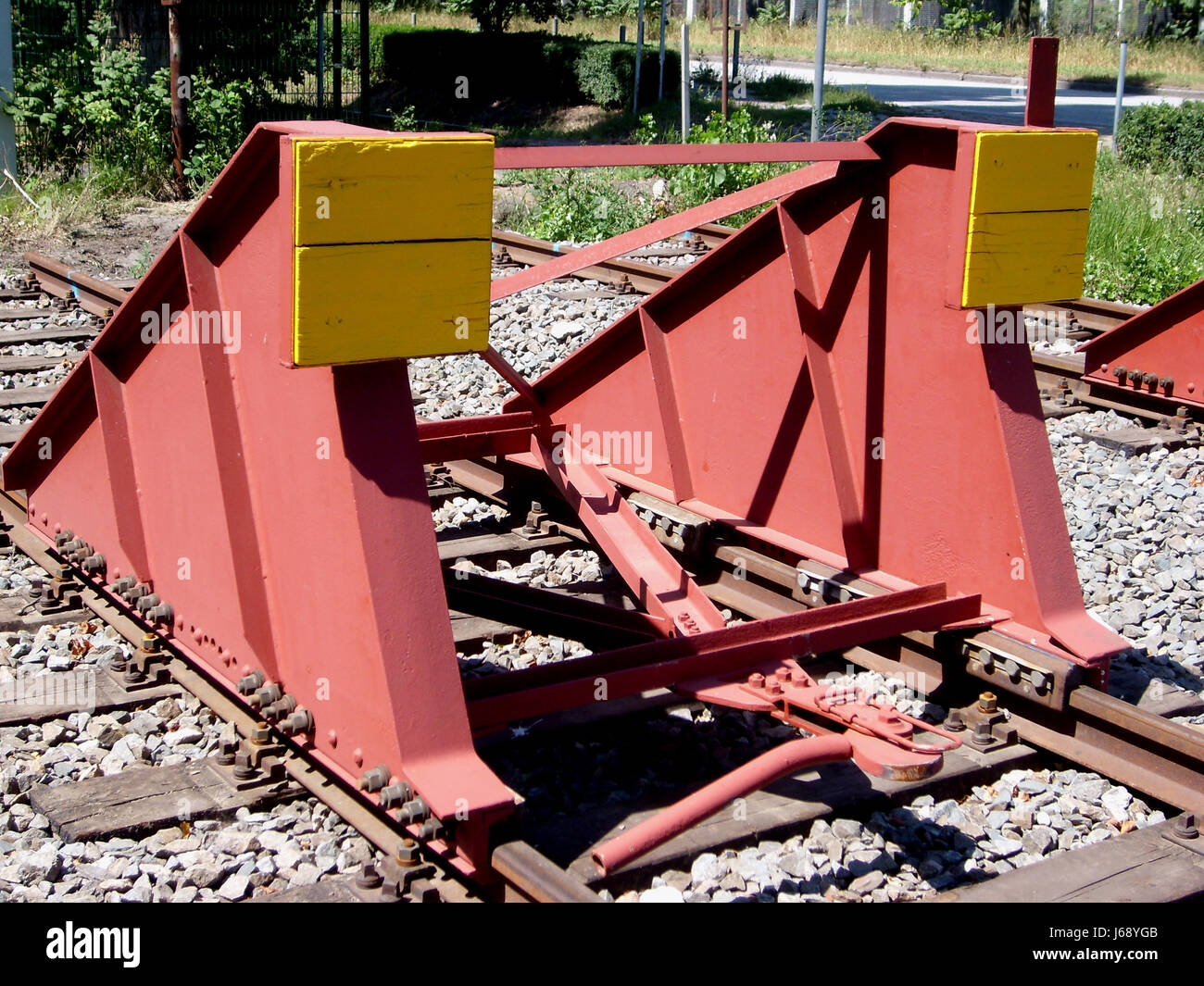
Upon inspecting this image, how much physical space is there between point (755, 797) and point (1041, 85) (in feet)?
7.52

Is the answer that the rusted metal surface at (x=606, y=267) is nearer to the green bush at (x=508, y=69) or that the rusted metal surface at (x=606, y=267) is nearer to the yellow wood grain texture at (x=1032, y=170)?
the yellow wood grain texture at (x=1032, y=170)

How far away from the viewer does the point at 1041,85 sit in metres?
4.12

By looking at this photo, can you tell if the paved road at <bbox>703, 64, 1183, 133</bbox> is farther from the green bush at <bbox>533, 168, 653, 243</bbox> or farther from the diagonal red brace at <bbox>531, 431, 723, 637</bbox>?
the diagonal red brace at <bbox>531, 431, 723, 637</bbox>

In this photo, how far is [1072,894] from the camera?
3123 millimetres

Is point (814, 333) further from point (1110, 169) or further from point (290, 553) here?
point (1110, 169)

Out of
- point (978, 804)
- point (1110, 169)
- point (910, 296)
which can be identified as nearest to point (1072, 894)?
point (978, 804)

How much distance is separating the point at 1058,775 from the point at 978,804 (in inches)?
11.3

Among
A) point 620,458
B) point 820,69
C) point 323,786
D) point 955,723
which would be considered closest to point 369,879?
point 323,786

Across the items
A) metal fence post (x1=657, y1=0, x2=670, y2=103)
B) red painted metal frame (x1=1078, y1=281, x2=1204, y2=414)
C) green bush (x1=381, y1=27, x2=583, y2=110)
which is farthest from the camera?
green bush (x1=381, y1=27, x2=583, y2=110)

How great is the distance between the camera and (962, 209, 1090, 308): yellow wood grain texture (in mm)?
3930

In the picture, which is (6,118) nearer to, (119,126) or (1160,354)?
(119,126)

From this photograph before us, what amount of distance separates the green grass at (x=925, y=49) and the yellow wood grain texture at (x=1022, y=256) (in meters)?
34.7

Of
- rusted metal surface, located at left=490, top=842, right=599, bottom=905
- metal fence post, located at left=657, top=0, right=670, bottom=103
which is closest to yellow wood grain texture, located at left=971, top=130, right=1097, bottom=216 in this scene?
rusted metal surface, located at left=490, top=842, right=599, bottom=905

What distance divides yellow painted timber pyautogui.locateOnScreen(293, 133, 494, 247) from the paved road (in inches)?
925
